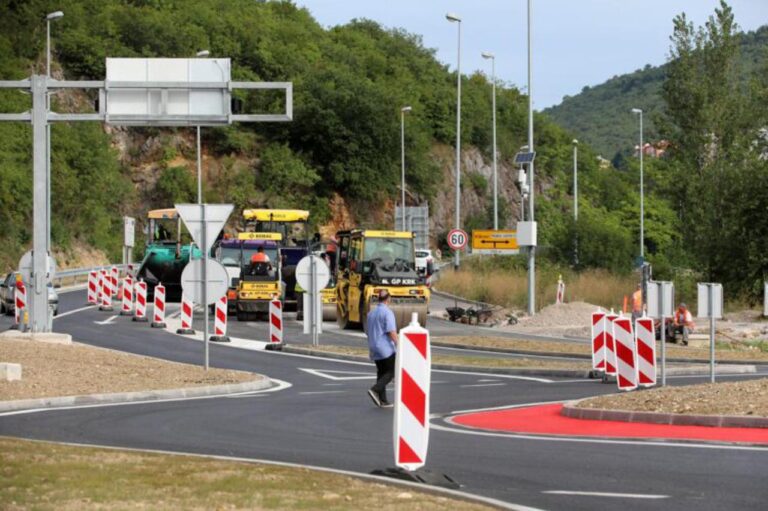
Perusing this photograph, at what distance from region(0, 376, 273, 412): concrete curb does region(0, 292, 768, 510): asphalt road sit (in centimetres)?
69

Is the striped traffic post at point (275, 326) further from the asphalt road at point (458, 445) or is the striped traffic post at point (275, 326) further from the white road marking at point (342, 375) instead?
the asphalt road at point (458, 445)

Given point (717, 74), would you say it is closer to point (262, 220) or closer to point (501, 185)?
point (262, 220)

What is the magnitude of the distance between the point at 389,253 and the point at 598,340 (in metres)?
15.4

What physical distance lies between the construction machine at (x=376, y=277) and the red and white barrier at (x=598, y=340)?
1222cm

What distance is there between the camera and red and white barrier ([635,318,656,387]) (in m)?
22.8

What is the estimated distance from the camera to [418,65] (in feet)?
392

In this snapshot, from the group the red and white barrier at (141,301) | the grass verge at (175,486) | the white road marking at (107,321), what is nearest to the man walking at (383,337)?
the grass verge at (175,486)

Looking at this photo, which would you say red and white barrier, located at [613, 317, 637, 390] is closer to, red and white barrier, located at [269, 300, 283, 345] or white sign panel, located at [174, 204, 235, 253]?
white sign panel, located at [174, 204, 235, 253]

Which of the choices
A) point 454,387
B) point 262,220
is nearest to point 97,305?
point 262,220

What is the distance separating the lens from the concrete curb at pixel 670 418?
56.7 feet

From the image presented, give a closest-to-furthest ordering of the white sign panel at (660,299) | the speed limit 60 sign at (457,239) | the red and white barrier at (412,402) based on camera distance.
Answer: the red and white barrier at (412,402), the white sign panel at (660,299), the speed limit 60 sign at (457,239)

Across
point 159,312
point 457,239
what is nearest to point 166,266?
point 457,239

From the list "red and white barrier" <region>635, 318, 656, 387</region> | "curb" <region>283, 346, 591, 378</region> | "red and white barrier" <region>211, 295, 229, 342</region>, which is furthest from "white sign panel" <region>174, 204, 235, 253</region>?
"red and white barrier" <region>211, 295, 229, 342</region>

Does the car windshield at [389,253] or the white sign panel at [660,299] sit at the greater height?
the car windshield at [389,253]
